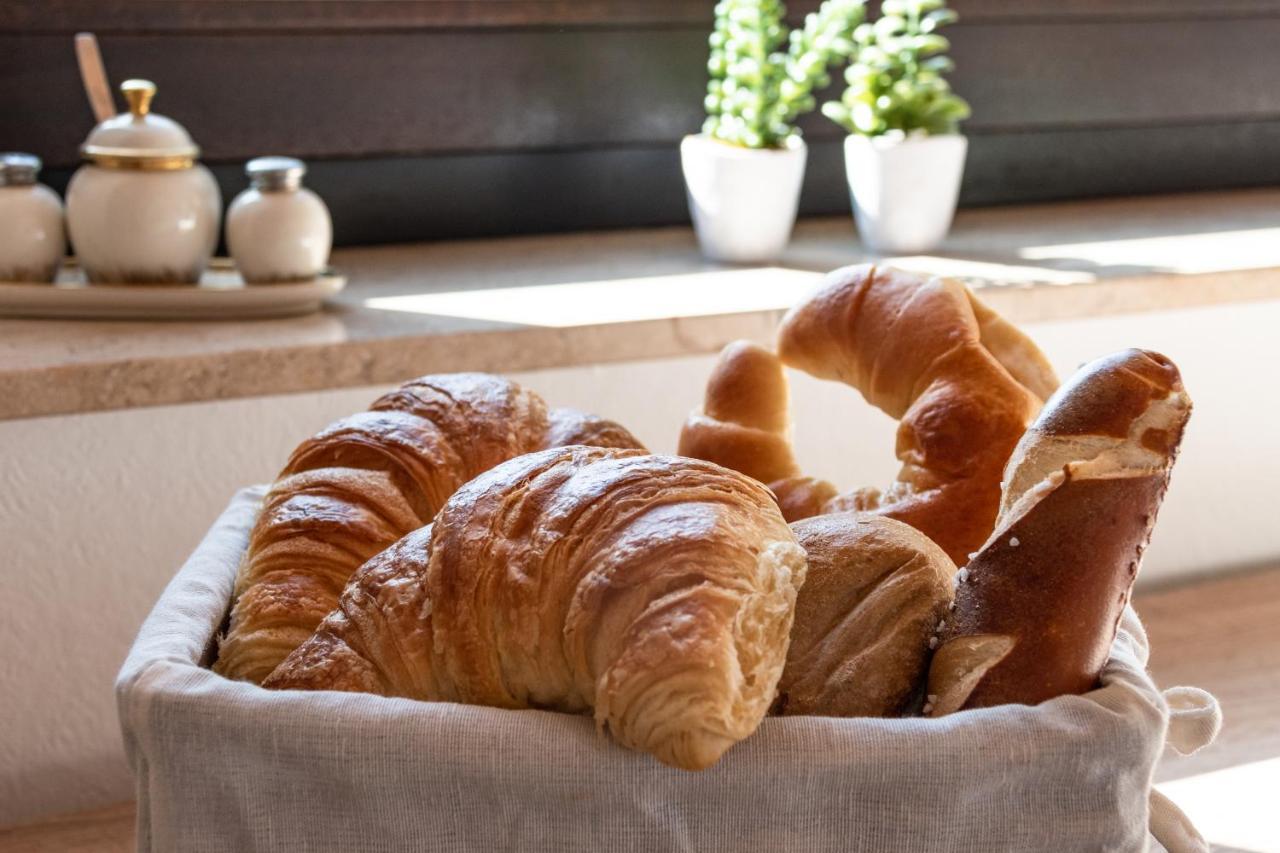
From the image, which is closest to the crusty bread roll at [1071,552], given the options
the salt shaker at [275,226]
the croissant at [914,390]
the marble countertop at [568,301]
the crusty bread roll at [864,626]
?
the crusty bread roll at [864,626]

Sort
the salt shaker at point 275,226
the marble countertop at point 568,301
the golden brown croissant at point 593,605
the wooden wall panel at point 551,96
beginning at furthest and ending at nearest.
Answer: the wooden wall panel at point 551,96
the salt shaker at point 275,226
the marble countertop at point 568,301
the golden brown croissant at point 593,605

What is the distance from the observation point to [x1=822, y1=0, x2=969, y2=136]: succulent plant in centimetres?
146

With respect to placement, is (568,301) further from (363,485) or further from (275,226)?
(363,485)

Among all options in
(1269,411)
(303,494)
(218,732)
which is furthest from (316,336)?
(1269,411)

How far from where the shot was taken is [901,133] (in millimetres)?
1489

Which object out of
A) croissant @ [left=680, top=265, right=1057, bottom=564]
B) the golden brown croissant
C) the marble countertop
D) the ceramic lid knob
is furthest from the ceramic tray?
the golden brown croissant

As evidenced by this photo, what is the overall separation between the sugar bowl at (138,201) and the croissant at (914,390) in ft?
2.04

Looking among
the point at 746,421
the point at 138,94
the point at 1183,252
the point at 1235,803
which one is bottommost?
the point at 1235,803

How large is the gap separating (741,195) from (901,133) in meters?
0.19

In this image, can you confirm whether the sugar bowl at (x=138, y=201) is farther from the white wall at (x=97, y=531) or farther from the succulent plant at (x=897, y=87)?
the succulent plant at (x=897, y=87)

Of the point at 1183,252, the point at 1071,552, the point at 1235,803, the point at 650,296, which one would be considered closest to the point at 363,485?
the point at 1071,552

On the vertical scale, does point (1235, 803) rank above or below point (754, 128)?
below

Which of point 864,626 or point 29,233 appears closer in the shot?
point 864,626

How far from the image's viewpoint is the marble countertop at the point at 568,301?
1104mm
